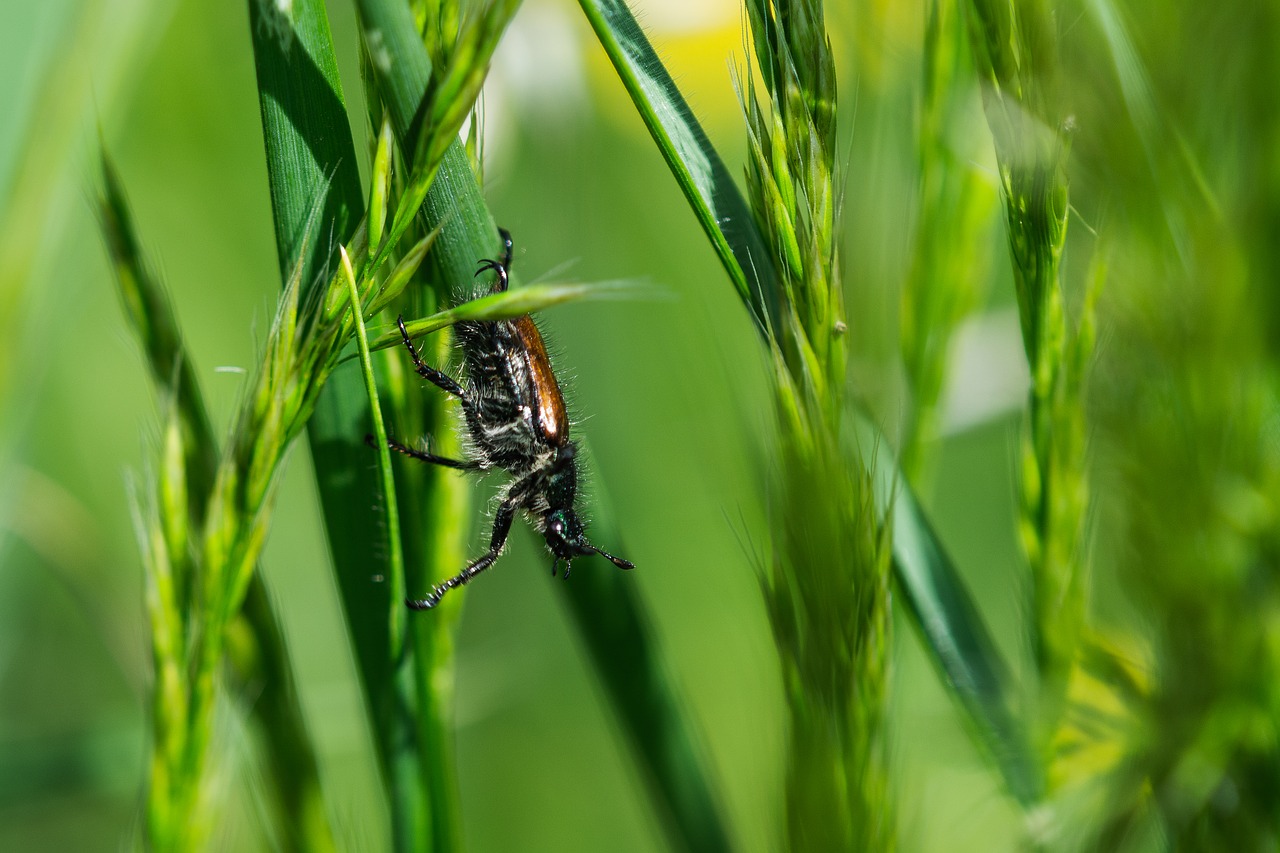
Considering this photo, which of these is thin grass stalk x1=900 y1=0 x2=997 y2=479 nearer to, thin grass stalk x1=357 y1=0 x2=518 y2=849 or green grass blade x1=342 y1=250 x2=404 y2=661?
thin grass stalk x1=357 y1=0 x2=518 y2=849

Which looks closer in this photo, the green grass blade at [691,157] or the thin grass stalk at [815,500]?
the thin grass stalk at [815,500]

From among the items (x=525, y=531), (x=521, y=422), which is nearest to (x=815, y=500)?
(x=521, y=422)

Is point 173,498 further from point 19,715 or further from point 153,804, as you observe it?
point 19,715

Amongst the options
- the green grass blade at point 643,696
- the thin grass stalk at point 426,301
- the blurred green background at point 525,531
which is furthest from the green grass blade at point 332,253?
the blurred green background at point 525,531

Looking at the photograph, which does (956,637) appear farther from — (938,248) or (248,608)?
(248,608)

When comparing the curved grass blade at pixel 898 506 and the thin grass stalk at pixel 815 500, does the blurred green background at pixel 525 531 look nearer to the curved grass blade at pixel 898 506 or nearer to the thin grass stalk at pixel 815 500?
the curved grass blade at pixel 898 506

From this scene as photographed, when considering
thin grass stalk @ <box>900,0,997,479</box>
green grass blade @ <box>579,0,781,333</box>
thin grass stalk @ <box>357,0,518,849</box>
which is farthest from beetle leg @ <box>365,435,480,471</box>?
thin grass stalk @ <box>900,0,997,479</box>
